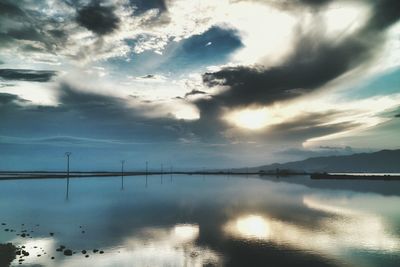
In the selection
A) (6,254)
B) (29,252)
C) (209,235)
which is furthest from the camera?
(209,235)

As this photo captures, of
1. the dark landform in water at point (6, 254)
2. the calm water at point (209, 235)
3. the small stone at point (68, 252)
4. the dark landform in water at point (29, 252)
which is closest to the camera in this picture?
the dark landform in water at point (6, 254)

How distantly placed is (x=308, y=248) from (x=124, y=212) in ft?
133

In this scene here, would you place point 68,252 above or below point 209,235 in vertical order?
above

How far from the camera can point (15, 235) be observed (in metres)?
41.7

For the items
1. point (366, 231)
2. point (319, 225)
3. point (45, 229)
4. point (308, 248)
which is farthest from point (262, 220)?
point (45, 229)

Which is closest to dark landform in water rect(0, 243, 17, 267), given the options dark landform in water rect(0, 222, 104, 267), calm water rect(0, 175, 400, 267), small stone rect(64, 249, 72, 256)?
dark landform in water rect(0, 222, 104, 267)

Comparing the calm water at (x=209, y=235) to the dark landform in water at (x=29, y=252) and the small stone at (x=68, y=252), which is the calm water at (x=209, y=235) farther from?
the small stone at (x=68, y=252)

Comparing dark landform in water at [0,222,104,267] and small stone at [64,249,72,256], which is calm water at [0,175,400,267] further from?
small stone at [64,249,72,256]

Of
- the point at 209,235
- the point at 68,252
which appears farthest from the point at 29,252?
the point at 209,235

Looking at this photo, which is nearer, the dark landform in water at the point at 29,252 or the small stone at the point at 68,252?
the dark landform in water at the point at 29,252

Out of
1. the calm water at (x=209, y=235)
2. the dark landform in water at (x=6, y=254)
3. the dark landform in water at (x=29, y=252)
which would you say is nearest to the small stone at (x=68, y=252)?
the dark landform in water at (x=29, y=252)

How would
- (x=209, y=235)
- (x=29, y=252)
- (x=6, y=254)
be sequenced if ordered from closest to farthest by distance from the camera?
(x=6, y=254)
(x=29, y=252)
(x=209, y=235)

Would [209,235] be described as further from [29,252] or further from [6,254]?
[6,254]

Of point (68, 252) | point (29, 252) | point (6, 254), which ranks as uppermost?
point (6, 254)
